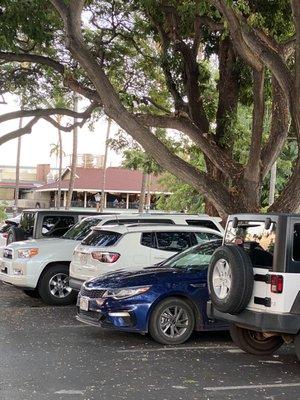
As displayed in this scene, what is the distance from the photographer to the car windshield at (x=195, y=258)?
9.14 meters

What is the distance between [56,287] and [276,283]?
6.33 meters

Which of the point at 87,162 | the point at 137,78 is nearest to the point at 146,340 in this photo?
the point at 137,78

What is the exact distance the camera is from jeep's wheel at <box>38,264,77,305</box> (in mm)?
12125

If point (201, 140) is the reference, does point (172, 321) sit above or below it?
below

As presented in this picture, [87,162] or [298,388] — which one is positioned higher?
[87,162]

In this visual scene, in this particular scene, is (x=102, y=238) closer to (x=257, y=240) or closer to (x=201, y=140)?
(x=257, y=240)

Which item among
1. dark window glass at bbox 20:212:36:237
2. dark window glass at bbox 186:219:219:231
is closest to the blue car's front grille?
dark window glass at bbox 186:219:219:231

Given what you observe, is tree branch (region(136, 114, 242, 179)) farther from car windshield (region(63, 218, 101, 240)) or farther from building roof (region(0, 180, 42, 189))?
building roof (region(0, 180, 42, 189))

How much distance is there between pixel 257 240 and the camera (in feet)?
23.9

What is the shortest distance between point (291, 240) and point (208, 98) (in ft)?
33.9

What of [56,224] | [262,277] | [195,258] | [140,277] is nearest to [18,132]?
[56,224]

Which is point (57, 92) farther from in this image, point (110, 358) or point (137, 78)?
point (110, 358)

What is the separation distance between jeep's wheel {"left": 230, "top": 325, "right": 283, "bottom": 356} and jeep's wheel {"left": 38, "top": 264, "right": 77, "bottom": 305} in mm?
4939

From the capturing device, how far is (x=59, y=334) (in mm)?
9195
